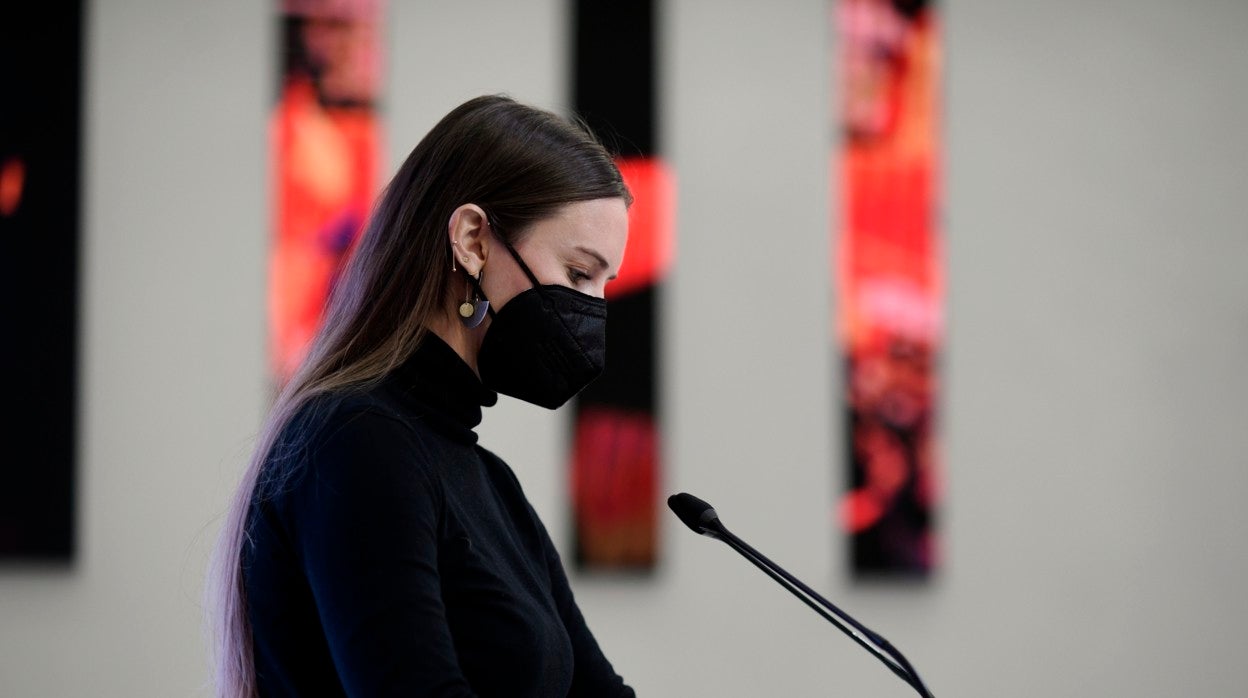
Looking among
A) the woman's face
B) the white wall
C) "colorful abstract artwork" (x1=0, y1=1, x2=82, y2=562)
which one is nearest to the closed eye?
the woman's face

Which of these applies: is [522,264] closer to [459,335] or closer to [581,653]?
[459,335]

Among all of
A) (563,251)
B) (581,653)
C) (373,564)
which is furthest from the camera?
(581,653)

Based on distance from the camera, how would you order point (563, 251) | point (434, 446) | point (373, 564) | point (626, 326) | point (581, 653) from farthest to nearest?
1. point (626, 326)
2. point (581, 653)
3. point (563, 251)
4. point (434, 446)
5. point (373, 564)

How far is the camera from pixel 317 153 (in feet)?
10.6

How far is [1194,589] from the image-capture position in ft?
11.2

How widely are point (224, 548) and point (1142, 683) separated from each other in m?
2.98

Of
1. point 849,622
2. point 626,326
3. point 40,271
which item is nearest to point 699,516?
point 849,622

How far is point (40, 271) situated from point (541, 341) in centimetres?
233

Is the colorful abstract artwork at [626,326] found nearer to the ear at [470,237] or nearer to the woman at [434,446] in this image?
the woman at [434,446]

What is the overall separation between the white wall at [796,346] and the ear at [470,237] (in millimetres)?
1977

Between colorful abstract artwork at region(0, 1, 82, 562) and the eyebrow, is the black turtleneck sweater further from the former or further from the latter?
colorful abstract artwork at region(0, 1, 82, 562)

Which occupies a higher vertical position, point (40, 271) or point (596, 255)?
point (596, 255)

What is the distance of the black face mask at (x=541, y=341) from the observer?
1.35 meters

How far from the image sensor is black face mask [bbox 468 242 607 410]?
1.35 meters
